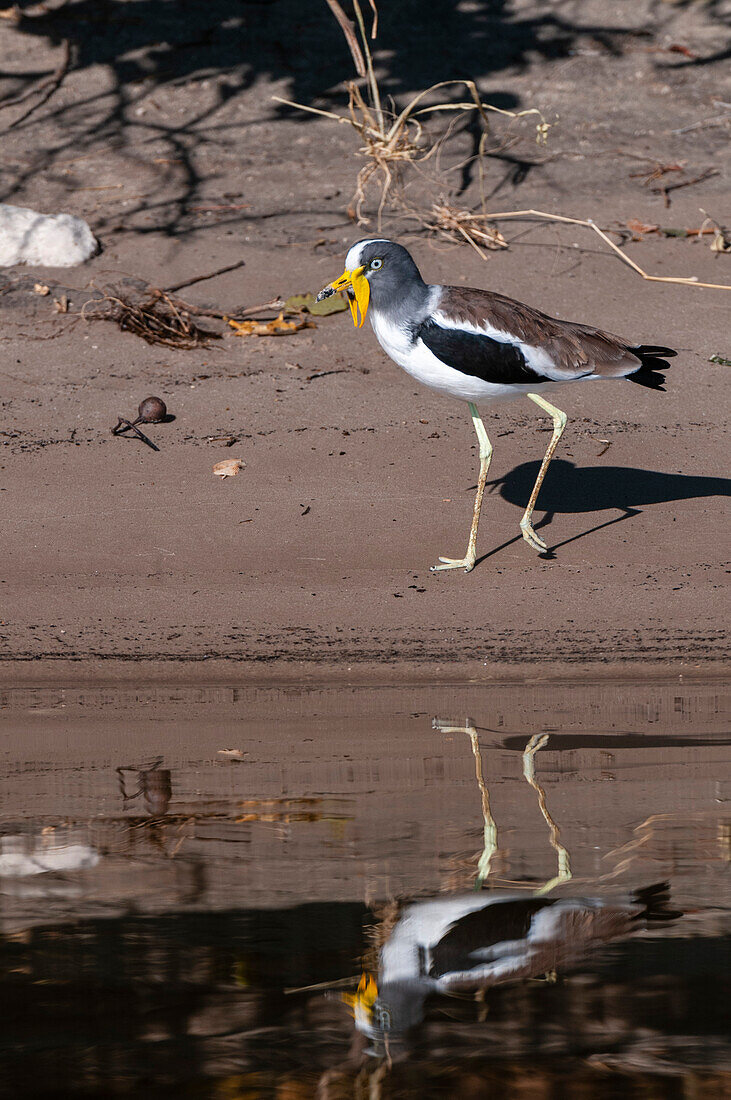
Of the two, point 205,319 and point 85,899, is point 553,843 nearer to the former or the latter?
point 85,899

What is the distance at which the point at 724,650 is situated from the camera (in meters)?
5.11

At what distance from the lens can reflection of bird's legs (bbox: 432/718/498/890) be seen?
3.21m

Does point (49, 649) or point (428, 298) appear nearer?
point (49, 649)

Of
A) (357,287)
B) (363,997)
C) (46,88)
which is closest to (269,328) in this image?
(357,287)

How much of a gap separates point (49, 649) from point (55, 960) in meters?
2.44

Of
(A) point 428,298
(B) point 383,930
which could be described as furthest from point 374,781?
(A) point 428,298

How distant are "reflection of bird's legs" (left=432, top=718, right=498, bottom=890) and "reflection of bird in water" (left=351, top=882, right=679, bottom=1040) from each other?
0.15 metres

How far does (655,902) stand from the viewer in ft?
9.98

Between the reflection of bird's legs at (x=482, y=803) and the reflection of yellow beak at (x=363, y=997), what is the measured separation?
20.2 inches

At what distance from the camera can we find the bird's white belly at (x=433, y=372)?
5.87 meters

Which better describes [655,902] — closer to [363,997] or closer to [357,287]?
[363,997]

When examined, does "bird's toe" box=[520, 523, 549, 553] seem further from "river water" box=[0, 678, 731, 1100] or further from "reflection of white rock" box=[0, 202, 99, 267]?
"reflection of white rock" box=[0, 202, 99, 267]

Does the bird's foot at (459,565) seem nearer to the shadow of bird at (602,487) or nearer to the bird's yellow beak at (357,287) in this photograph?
the shadow of bird at (602,487)

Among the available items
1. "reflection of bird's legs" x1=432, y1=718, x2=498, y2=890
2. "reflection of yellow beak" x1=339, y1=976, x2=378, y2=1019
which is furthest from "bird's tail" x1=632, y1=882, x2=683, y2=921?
"reflection of yellow beak" x1=339, y1=976, x2=378, y2=1019
